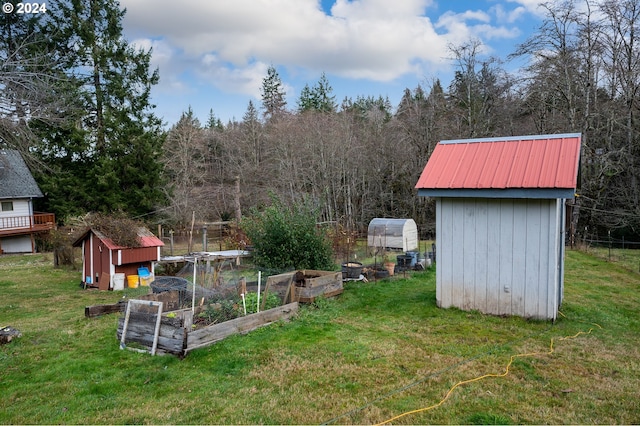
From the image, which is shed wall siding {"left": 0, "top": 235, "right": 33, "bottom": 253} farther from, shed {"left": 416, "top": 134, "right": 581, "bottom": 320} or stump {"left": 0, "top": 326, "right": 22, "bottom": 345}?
shed {"left": 416, "top": 134, "right": 581, "bottom": 320}

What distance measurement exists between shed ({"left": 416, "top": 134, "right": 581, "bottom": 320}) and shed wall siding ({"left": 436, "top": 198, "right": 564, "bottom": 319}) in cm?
1

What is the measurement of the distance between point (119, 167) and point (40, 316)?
53.6 ft

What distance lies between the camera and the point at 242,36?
15602mm

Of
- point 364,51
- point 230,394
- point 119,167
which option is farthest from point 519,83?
point 119,167

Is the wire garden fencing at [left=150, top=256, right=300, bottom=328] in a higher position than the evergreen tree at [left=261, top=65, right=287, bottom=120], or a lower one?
lower

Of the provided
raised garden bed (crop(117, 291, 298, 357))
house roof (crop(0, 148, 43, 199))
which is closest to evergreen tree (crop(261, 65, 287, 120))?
house roof (crop(0, 148, 43, 199))

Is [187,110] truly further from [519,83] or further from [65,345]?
[65,345]

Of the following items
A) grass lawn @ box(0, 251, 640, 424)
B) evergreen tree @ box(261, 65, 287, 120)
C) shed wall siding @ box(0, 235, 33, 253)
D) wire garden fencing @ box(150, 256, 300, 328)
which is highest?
evergreen tree @ box(261, 65, 287, 120)

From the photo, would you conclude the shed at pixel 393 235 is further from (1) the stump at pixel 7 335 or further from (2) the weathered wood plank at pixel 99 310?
(1) the stump at pixel 7 335

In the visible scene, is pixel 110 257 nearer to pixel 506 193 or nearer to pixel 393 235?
pixel 393 235

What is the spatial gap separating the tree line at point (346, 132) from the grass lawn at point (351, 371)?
10.1 m

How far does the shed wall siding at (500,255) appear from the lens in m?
6.50

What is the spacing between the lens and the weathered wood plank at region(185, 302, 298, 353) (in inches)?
221

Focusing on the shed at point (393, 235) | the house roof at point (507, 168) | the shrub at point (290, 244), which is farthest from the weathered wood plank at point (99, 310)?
the shed at point (393, 235)
